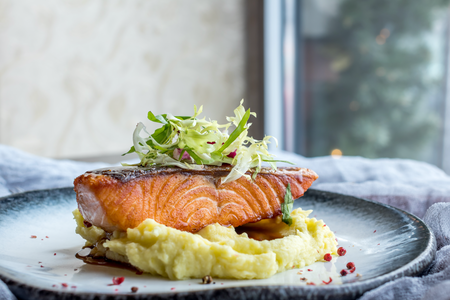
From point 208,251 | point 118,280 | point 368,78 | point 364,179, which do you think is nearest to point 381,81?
point 368,78

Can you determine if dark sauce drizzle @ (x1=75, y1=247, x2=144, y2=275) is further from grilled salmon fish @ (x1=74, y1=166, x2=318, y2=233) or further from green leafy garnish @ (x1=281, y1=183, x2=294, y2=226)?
green leafy garnish @ (x1=281, y1=183, x2=294, y2=226)

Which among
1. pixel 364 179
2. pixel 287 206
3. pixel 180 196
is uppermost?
pixel 180 196

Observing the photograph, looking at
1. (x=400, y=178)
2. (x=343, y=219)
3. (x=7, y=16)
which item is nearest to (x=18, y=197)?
(x=343, y=219)

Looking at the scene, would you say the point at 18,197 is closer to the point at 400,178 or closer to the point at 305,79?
the point at 400,178

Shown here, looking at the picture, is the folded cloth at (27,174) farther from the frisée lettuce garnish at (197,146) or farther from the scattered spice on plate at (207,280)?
the scattered spice on plate at (207,280)

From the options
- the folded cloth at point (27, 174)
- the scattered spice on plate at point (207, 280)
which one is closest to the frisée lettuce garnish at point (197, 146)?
the scattered spice on plate at point (207, 280)

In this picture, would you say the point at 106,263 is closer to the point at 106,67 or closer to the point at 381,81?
the point at 106,67
